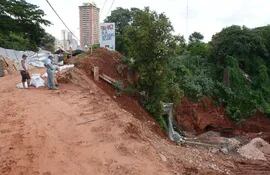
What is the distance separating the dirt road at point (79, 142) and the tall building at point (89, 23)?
23.4 meters

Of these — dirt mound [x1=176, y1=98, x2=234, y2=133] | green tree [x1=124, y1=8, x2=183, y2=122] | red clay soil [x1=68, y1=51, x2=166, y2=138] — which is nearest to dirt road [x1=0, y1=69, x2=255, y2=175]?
red clay soil [x1=68, y1=51, x2=166, y2=138]

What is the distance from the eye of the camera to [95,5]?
40219 mm

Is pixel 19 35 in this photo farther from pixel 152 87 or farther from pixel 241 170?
pixel 241 170

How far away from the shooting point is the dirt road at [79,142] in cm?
1227

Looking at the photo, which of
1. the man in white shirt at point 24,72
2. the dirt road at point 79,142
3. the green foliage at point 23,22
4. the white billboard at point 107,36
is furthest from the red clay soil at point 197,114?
the green foliage at point 23,22

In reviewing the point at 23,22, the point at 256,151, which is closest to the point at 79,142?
the point at 256,151

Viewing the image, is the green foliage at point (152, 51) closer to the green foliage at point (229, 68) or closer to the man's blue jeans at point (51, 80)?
the man's blue jeans at point (51, 80)

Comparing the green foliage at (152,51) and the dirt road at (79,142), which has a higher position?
the green foliage at (152,51)

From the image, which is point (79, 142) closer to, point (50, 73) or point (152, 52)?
point (50, 73)

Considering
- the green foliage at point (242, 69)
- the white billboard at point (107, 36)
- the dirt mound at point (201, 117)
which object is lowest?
the dirt mound at point (201, 117)

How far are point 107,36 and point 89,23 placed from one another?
43.4ft

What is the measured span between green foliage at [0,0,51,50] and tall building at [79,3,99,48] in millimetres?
4544

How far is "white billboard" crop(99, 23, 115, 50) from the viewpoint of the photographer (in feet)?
91.1

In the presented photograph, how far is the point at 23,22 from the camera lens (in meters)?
44.7
